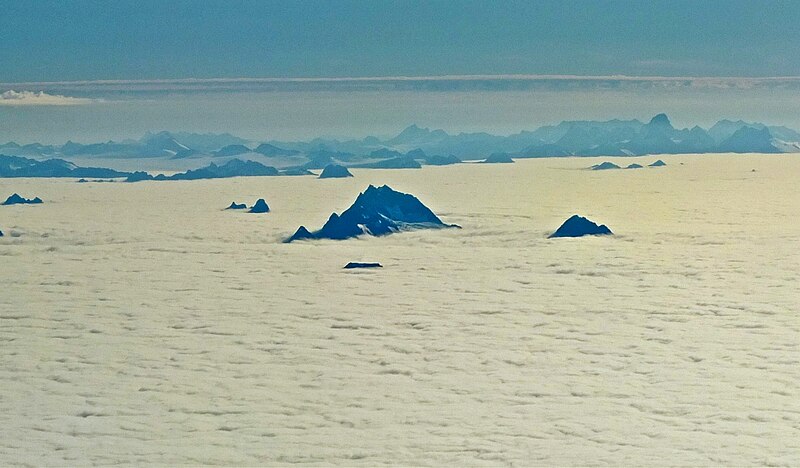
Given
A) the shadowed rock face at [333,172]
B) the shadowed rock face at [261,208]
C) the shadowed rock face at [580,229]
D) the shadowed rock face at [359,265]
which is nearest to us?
the shadowed rock face at [359,265]

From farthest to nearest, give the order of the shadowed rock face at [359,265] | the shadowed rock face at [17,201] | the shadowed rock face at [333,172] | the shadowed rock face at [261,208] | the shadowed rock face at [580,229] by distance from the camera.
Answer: the shadowed rock face at [333,172] < the shadowed rock face at [17,201] < the shadowed rock face at [261,208] < the shadowed rock face at [580,229] < the shadowed rock face at [359,265]

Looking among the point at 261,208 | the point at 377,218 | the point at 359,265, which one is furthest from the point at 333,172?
the point at 359,265

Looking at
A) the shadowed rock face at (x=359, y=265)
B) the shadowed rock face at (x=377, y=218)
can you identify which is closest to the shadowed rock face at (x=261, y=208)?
the shadowed rock face at (x=377, y=218)

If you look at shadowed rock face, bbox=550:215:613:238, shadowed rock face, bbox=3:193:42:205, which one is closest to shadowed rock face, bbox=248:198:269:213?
shadowed rock face, bbox=3:193:42:205

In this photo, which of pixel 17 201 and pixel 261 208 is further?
pixel 17 201

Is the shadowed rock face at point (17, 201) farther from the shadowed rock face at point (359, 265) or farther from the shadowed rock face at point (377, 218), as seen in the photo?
the shadowed rock face at point (359, 265)

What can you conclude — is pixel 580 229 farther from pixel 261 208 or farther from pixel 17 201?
pixel 17 201

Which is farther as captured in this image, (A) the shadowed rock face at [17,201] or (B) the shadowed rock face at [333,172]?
(B) the shadowed rock face at [333,172]

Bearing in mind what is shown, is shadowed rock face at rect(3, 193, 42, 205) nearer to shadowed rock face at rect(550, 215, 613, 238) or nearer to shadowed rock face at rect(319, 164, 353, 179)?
shadowed rock face at rect(319, 164, 353, 179)
